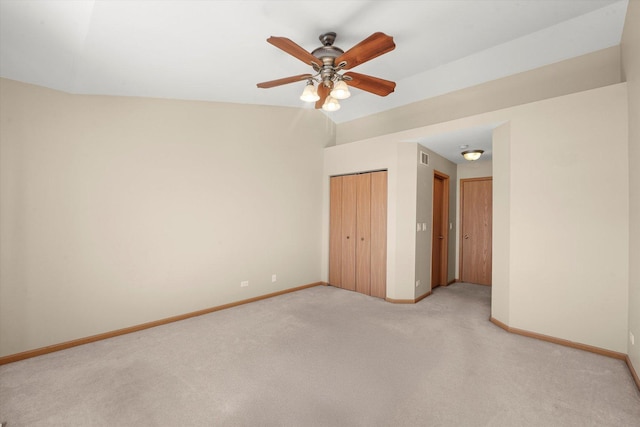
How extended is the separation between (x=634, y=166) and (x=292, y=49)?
119 inches

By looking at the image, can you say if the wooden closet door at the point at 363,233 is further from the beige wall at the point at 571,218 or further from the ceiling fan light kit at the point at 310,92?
the ceiling fan light kit at the point at 310,92

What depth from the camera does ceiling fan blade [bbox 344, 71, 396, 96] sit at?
252 cm

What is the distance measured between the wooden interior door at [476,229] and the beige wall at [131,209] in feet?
11.4

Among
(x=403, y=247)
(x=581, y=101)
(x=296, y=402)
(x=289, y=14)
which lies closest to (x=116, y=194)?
(x=289, y=14)

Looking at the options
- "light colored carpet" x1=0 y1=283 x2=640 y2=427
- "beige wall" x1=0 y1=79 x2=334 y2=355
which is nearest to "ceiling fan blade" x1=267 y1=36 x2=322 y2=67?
"beige wall" x1=0 y1=79 x2=334 y2=355

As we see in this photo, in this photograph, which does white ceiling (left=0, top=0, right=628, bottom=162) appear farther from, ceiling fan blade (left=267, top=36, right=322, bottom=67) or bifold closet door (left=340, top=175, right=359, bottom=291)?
bifold closet door (left=340, top=175, right=359, bottom=291)

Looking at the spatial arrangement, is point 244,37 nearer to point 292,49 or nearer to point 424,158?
point 292,49

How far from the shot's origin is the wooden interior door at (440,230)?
16.4 feet

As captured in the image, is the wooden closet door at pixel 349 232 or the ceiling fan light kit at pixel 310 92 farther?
the wooden closet door at pixel 349 232

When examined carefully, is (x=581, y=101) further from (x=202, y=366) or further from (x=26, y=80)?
(x=26, y=80)

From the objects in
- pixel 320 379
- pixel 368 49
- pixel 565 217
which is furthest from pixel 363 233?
pixel 368 49

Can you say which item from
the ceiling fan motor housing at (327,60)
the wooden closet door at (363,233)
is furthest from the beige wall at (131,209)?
the ceiling fan motor housing at (327,60)

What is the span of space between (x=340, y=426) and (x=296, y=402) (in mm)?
373

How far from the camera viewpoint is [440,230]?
5215 millimetres
